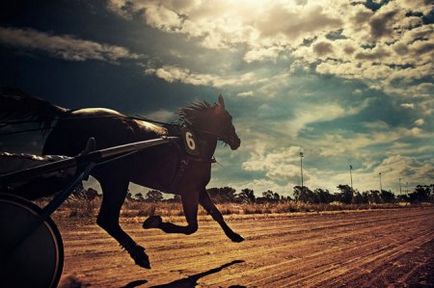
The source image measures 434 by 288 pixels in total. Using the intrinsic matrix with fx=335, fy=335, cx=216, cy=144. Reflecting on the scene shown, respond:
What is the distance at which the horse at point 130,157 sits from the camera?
155 inches

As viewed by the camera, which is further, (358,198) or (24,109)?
(358,198)

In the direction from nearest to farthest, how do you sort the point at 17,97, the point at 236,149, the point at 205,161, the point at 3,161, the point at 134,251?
the point at 3,161 → the point at 17,97 → the point at 134,251 → the point at 205,161 → the point at 236,149

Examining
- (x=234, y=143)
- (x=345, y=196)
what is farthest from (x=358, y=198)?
(x=234, y=143)

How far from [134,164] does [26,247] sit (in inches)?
78.6

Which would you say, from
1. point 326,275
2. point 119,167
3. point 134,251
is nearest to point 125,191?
point 119,167

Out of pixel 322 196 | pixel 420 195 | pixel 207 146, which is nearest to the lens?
pixel 207 146

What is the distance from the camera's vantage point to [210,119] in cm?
620

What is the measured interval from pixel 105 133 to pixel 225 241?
447 cm

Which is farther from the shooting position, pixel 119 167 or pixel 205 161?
pixel 205 161

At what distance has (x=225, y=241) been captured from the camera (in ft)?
25.0

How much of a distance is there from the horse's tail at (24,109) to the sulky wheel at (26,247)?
1390 mm

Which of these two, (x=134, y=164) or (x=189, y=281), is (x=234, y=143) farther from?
(x=189, y=281)

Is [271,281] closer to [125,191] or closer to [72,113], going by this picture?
[125,191]

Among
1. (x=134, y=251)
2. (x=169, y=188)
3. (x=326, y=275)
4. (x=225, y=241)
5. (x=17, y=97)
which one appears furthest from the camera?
(x=225, y=241)
